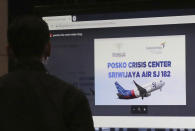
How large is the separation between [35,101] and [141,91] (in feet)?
1.65

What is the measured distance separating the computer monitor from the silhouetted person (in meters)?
0.44

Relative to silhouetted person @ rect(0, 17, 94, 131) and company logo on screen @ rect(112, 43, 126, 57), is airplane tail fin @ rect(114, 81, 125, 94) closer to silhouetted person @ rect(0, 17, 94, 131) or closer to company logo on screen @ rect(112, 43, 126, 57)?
company logo on screen @ rect(112, 43, 126, 57)

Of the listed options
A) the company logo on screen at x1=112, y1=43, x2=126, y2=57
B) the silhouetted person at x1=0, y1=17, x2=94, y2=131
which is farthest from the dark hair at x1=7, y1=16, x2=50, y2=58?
the company logo on screen at x1=112, y1=43, x2=126, y2=57

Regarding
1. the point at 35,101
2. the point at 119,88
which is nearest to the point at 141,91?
the point at 119,88

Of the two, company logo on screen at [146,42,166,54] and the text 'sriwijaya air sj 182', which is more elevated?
company logo on screen at [146,42,166,54]

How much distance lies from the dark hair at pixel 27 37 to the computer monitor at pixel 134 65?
1.48 feet

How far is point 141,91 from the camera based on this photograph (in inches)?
53.3

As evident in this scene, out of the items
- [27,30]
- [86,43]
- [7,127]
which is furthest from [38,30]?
[86,43]

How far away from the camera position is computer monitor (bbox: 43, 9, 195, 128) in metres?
1.33

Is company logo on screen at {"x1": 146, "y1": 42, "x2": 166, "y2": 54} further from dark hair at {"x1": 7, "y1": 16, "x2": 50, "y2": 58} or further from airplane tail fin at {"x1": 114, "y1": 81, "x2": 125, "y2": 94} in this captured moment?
dark hair at {"x1": 7, "y1": 16, "x2": 50, "y2": 58}

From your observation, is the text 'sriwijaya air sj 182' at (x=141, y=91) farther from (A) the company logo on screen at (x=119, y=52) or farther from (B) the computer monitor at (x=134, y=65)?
(A) the company logo on screen at (x=119, y=52)

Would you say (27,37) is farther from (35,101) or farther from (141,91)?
(141,91)

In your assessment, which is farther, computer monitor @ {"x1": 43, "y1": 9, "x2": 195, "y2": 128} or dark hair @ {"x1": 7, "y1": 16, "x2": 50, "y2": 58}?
computer monitor @ {"x1": 43, "y1": 9, "x2": 195, "y2": 128}

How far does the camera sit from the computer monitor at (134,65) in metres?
1.33
